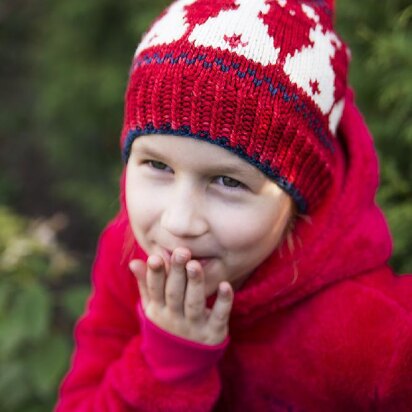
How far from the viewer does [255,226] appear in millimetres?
1445

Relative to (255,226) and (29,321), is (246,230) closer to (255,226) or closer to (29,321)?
(255,226)

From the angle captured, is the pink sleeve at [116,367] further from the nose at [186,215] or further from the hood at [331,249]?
the nose at [186,215]

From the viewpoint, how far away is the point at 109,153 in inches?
185

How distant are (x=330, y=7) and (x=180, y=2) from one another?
0.43 m

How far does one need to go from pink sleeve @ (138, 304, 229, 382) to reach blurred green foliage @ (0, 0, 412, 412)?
34.8 inches

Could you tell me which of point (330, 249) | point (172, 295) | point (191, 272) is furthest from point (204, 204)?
point (330, 249)

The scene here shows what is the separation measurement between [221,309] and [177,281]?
0.45 ft

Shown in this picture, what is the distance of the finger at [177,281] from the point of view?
4.63 ft

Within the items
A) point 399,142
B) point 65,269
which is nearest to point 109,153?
point 65,269

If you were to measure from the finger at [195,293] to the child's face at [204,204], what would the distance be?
41 mm

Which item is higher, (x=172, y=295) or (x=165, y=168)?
(x=165, y=168)

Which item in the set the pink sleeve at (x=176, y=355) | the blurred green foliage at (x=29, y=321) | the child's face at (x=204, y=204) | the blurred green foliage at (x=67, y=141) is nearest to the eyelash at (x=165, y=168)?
→ the child's face at (x=204, y=204)

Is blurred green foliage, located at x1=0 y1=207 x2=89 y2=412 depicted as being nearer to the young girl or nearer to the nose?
the young girl

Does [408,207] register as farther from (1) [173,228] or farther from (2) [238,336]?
(1) [173,228]
